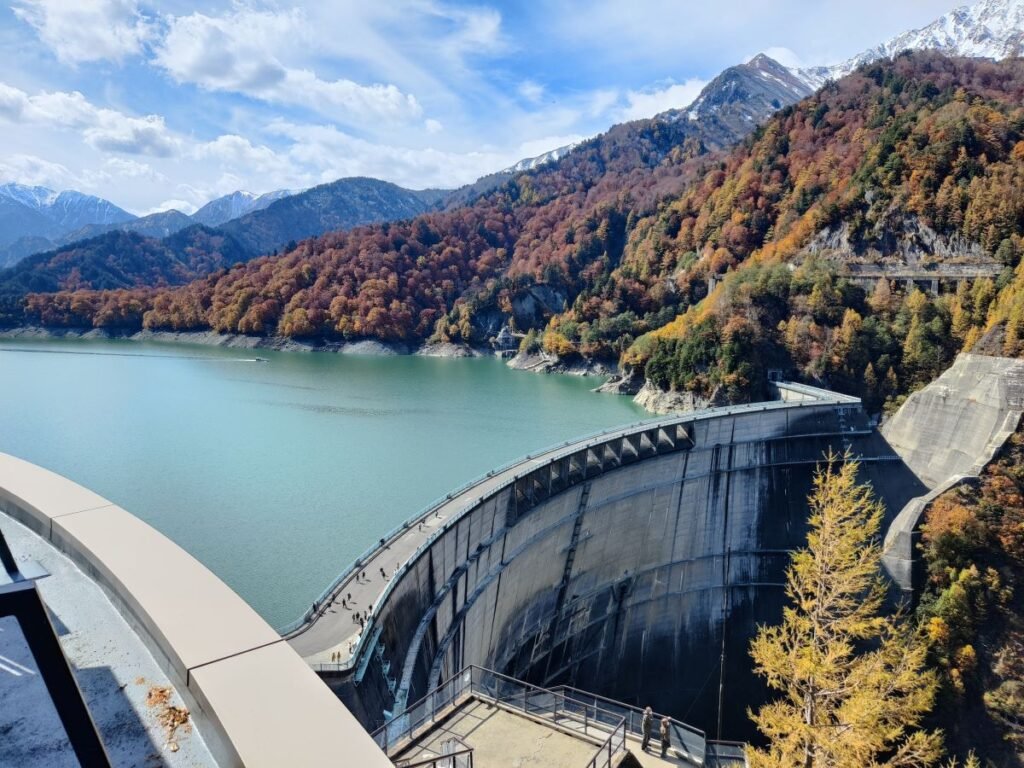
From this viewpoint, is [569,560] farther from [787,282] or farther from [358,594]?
[787,282]

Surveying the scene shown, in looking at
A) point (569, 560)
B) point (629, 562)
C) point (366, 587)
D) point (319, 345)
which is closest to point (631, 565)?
point (629, 562)

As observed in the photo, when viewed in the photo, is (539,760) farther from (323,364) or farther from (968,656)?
(323,364)

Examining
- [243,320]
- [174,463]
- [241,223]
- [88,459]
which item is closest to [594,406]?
[174,463]

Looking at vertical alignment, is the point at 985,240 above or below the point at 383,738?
above

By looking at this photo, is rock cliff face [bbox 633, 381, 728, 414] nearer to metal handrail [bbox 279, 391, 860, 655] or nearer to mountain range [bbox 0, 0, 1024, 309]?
metal handrail [bbox 279, 391, 860, 655]

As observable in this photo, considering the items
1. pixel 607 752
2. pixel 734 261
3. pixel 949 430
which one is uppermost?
pixel 734 261

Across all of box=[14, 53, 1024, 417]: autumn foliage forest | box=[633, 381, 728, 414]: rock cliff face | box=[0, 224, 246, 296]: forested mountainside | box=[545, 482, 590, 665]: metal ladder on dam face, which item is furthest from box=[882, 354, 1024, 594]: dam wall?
box=[0, 224, 246, 296]: forested mountainside
